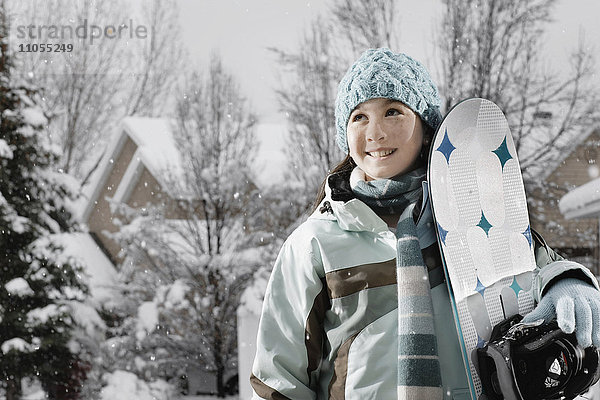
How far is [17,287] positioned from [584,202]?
17.0ft

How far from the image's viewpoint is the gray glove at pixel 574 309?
0.98 m

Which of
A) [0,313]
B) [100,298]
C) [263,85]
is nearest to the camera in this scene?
[0,313]

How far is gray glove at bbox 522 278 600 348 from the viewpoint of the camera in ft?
3.22

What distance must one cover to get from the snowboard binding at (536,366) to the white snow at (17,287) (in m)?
6.03

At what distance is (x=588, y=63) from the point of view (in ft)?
21.3

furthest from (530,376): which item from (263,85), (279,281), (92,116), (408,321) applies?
(92,116)

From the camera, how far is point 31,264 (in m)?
6.45

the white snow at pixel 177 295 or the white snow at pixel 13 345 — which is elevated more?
the white snow at pixel 177 295

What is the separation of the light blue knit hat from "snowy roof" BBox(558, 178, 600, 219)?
13.2 feet

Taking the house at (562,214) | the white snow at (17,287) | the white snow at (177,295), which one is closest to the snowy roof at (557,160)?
the house at (562,214)

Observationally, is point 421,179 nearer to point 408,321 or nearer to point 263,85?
point 408,321

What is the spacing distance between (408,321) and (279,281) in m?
0.25

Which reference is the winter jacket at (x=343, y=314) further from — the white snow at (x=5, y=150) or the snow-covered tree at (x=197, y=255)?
the white snow at (x=5, y=150)

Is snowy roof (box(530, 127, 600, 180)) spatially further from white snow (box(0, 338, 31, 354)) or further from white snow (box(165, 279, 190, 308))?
white snow (box(0, 338, 31, 354))
